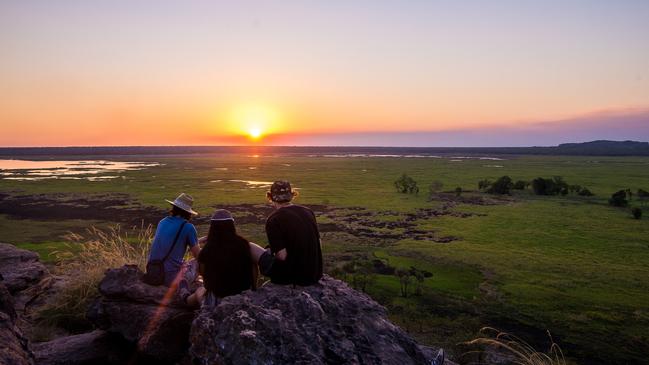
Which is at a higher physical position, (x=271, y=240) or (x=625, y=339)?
(x=271, y=240)

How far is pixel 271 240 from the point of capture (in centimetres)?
585

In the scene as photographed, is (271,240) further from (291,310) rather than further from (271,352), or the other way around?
(271,352)

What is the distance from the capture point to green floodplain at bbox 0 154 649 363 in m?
13.4

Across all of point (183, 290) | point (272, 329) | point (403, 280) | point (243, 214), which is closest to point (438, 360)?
point (272, 329)

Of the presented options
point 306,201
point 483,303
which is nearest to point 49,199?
point 306,201

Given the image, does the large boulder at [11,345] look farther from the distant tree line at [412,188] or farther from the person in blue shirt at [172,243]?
the distant tree line at [412,188]

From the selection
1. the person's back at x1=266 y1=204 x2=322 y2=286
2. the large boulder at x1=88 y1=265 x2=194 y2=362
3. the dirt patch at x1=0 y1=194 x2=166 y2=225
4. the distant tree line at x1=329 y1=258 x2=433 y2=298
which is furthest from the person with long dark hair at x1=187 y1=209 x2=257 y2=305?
the dirt patch at x1=0 y1=194 x2=166 y2=225

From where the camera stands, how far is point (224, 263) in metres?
5.91

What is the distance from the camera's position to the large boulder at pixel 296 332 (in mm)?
4453

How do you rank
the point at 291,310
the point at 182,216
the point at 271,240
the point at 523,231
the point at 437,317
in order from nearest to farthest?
the point at 291,310 < the point at 271,240 < the point at 182,216 < the point at 437,317 < the point at 523,231

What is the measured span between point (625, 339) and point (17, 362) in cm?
1392

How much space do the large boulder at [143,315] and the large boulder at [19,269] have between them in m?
3.87

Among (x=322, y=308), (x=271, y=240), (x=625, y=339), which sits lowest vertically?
(x=625, y=339)

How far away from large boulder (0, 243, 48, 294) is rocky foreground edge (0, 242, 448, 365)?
4135 millimetres
